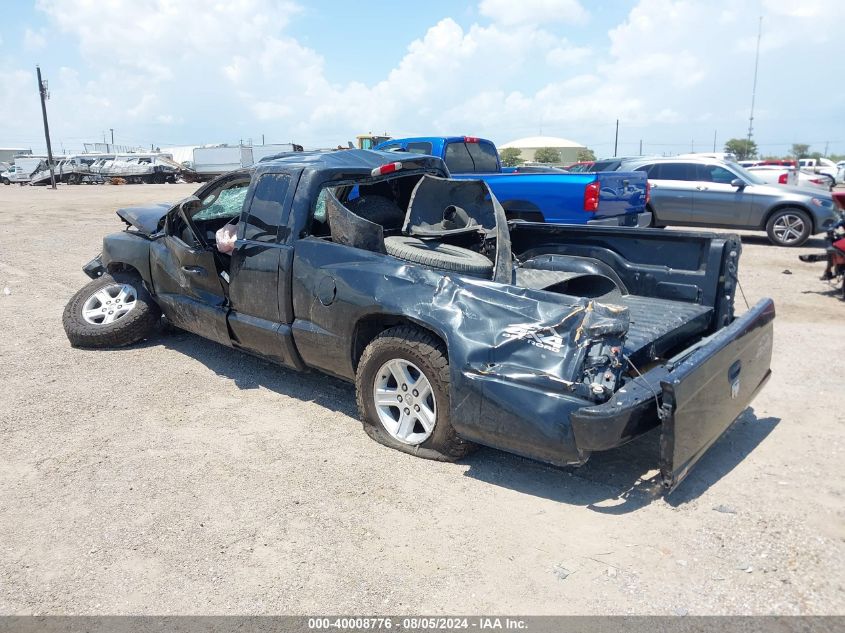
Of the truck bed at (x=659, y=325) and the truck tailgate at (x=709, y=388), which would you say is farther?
the truck bed at (x=659, y=325)

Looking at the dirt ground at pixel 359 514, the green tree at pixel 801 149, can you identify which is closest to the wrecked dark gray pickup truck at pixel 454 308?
the dirt ground at pixel 359 514

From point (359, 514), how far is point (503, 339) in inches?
47.0

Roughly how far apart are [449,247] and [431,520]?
201cm

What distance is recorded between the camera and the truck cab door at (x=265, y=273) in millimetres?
4566

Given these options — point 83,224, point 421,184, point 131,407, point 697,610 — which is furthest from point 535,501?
point 83,224

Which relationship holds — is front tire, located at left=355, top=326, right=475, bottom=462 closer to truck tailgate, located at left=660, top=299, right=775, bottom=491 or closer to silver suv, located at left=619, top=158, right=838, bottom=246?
truck tailgate, located at left=660, top=299, right=775, bottom=491

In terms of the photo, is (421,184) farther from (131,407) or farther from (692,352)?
(131,407)

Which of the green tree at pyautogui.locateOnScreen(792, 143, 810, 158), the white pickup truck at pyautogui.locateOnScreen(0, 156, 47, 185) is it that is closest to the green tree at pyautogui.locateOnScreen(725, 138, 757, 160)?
the green tree at pyautogui.locateOnScreen(792, 143, 810, 158)

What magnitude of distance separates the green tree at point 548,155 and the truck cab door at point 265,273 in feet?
189

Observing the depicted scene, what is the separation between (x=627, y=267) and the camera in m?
4.88

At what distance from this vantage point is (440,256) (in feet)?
13.4

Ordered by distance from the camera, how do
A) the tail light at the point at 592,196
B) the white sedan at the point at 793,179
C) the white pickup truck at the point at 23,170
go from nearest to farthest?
the tail light at the point at 592,196 → the white sedan at the point at 793,179 → the white pickup truck at the point at 23,170

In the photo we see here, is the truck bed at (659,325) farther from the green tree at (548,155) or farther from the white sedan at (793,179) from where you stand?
the green tree at (548,155)

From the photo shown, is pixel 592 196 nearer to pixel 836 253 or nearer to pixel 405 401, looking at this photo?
pixel 836 253
